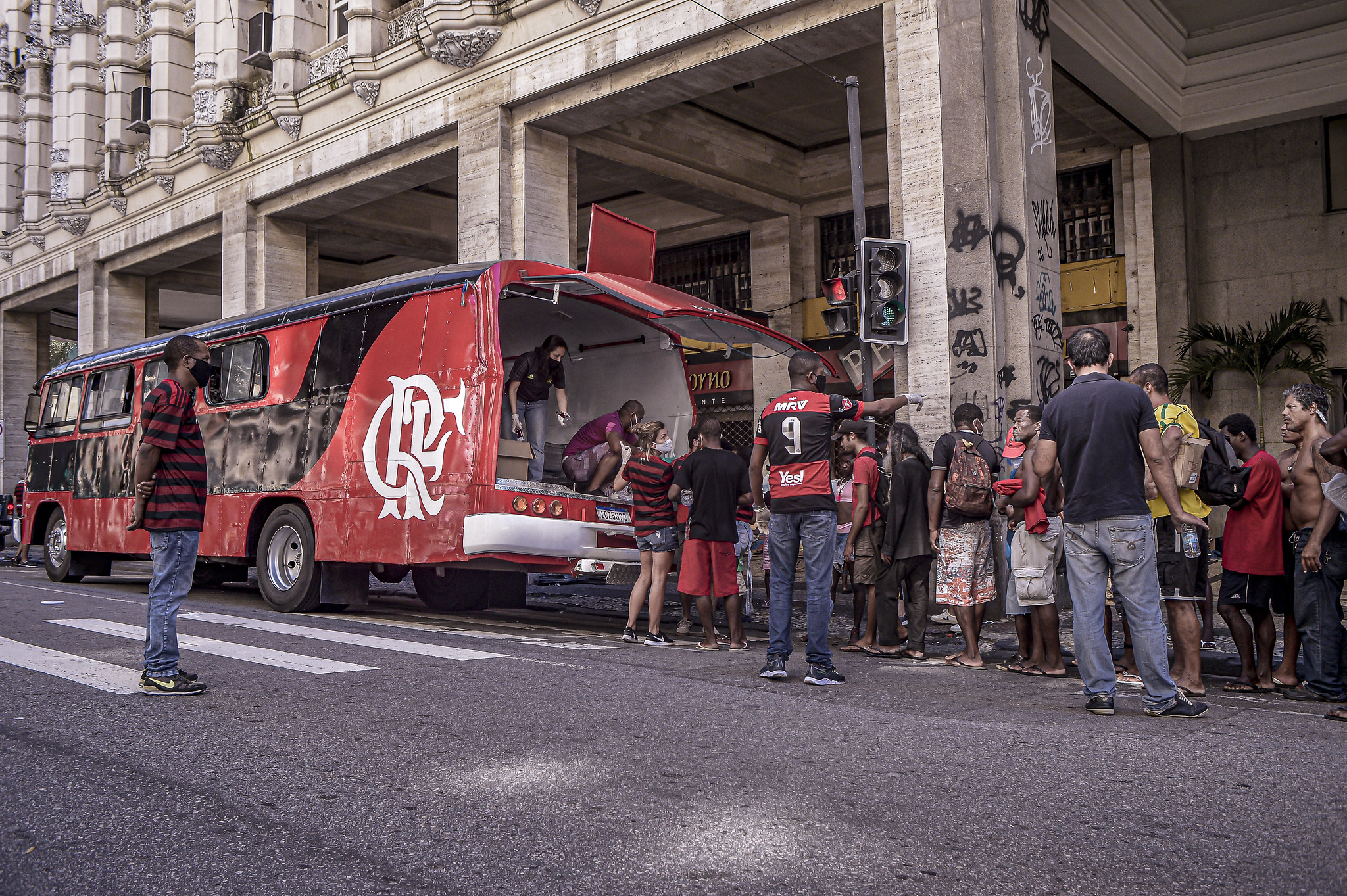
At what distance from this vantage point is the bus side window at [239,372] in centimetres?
1072

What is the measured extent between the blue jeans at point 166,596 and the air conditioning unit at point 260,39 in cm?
1796

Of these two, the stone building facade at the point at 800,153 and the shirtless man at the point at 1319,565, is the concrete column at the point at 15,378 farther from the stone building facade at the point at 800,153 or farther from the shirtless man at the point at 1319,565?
the shirtless man at the point at 1319,565

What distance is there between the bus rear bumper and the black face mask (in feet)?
8.97

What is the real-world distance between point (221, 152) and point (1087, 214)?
16617mm

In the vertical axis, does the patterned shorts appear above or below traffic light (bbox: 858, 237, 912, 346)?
below

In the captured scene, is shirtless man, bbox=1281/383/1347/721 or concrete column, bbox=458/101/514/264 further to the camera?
concrete column, bbox=458/101/514/264

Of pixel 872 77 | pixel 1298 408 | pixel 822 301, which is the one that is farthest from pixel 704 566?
pixel 822 301

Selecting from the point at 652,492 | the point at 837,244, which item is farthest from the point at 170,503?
the point at 837,244

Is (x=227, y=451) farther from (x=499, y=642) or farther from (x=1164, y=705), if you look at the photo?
(x=1164, y=705)

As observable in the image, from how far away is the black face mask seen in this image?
6.02 meters

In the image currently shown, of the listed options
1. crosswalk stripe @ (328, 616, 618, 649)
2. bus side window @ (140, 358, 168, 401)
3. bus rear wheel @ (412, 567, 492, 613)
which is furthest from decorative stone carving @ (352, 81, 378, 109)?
crosswalk stripe @ (328, 616, 618, 649)

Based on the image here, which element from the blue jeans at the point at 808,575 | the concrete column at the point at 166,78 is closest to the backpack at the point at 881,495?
the blue jeans at the point at 808,575

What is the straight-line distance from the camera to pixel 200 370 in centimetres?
608

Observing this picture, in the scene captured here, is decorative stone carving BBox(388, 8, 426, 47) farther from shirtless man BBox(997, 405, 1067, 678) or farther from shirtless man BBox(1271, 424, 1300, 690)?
shirtless man BBox(1271, 424, 1300, 690)
